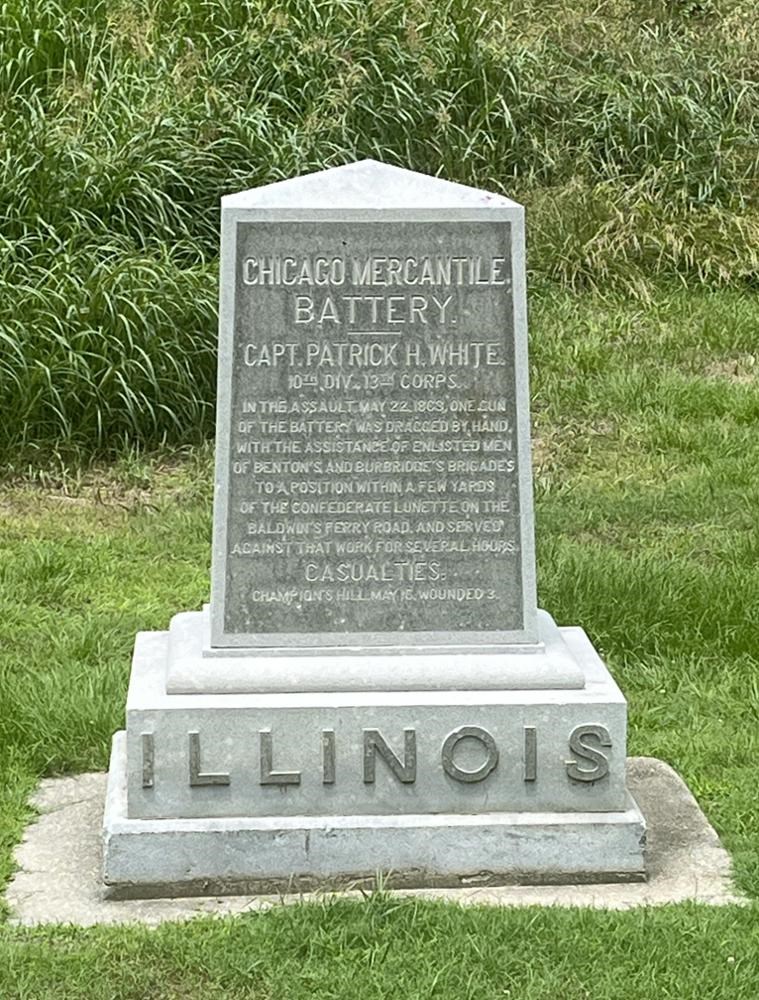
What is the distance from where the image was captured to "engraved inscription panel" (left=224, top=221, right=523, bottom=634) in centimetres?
459

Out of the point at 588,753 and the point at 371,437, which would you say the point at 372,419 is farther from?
the point at 588,753

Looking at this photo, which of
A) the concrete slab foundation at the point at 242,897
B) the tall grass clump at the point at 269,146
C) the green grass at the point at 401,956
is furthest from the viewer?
the tall grass clump at the point at 269,146

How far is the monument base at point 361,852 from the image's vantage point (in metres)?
4.49

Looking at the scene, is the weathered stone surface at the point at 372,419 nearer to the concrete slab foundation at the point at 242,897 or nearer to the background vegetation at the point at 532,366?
the concrete slab foundation at the point at 242,897

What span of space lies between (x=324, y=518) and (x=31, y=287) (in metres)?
4.60

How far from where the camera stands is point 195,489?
323 inches

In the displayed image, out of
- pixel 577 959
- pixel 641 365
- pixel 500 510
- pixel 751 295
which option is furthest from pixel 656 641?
pixel 751 295

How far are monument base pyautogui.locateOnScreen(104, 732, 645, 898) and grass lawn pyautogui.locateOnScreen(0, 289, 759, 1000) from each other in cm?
23

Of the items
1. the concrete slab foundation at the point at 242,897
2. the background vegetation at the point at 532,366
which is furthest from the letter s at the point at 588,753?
the background vegetation at the point at 532,366

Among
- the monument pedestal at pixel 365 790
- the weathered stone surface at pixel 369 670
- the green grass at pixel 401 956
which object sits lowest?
the green grass at pixel 401 956

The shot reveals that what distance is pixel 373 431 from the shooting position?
4.64m

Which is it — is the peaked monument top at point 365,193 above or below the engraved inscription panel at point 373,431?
above

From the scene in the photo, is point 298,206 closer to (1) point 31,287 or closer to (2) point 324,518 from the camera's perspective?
(2) point 324,518

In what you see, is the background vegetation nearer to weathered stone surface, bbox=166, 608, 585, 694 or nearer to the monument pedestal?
the monument pedestal
